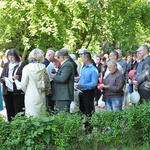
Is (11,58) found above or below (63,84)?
above

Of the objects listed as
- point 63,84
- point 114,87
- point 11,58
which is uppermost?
point 11,58

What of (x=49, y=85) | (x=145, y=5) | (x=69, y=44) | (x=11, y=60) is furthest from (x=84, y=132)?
(x=145, y=5)

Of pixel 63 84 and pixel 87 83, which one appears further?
pixel 87 83

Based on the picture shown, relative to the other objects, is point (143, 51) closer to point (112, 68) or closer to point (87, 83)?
point (112, 68)

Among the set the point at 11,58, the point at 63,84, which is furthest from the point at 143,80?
the point at 11,58

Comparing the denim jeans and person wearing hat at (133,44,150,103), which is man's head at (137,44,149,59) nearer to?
person wearing hat at (133,44,150,103)

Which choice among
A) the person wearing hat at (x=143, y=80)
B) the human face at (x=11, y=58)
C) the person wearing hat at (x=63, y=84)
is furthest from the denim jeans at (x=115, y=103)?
the human face at (x=11, y=58)

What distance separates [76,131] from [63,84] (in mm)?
1465

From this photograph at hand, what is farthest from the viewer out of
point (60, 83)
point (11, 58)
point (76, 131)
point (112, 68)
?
point (11, 58)

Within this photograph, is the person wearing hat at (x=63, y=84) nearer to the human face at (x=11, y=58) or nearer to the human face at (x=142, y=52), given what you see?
the human face at (x=11, y=58)

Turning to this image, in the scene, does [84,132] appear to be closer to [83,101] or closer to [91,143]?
[91,143]

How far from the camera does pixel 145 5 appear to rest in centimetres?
1798

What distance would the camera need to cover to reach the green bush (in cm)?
451

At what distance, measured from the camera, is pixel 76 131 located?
4750 millimetres
